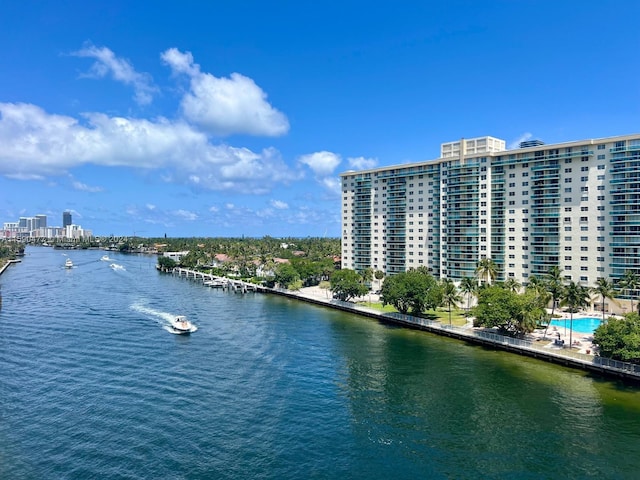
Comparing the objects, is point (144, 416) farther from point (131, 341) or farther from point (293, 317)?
point (293, 317)

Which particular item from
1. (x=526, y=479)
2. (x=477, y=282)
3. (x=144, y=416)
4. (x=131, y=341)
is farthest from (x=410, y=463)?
(x=477, y=282)

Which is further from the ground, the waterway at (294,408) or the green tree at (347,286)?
the green tree at (347,286)

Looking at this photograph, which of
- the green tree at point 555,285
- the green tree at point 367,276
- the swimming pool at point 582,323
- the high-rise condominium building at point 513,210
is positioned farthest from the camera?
the green tree at point 367,276

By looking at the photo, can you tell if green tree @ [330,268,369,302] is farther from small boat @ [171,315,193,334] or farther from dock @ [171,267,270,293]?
small boat @ [171,315,193,334]

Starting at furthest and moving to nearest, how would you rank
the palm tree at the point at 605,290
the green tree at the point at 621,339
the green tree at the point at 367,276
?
the green tree at the point at 367,276, the palm tree at the point at 605,290, the green tree at the point at 621,339

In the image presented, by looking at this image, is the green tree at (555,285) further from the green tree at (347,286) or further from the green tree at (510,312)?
the green tree at (347,286)

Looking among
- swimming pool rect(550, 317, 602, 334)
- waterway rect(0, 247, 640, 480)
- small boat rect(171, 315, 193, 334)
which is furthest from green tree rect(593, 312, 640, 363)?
small boat rect(171, 315, 193, 334)

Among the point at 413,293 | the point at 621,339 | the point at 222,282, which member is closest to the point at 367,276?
the point at 413,293

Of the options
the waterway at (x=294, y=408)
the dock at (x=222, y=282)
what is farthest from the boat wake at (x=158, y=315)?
the dock at (x=222, y=282)
